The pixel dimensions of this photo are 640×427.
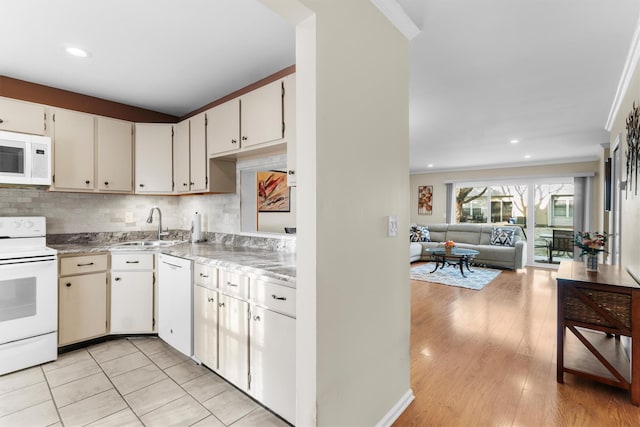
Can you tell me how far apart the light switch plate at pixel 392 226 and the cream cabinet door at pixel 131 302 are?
2303mm

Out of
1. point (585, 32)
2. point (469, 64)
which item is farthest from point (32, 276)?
point (585, 32)

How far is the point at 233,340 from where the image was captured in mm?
2004

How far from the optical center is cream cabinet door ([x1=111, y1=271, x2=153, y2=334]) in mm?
2848

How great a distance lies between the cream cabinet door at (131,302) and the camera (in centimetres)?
285

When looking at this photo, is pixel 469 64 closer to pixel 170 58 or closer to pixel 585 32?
pixel 585 32

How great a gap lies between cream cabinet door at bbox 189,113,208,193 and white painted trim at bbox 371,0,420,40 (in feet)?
6.45

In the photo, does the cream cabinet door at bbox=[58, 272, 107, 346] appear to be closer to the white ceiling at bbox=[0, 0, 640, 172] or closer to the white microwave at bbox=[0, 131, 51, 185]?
the white microwave at bbox=[0, 131, 51, 185]

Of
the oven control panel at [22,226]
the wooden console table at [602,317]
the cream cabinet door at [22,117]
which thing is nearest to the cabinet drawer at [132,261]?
the oven control panel at [22,226]

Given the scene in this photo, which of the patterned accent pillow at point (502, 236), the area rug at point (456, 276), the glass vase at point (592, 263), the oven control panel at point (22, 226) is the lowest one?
the area rug at point (456, 276)

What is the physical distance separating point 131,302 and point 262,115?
2.10m

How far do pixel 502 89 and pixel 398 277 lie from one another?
2250mm

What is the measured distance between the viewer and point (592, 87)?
2852mm

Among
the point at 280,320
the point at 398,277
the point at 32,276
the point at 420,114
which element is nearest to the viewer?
the point at 280,320

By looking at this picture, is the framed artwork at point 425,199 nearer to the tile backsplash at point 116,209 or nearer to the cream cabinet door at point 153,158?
the tile backsplash at point 116,209
